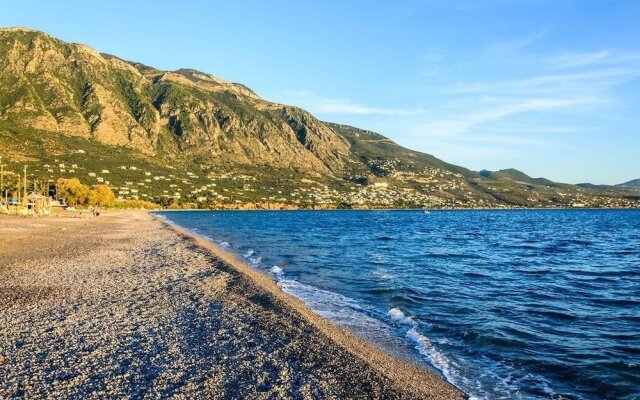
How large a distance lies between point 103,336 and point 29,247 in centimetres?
2768

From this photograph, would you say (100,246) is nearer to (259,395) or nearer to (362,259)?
(362,259)

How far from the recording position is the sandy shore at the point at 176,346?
10.9 meters

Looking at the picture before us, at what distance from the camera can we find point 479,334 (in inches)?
706

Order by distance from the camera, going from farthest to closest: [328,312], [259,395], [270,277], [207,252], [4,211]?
[4,211], [207,252], [270,277], [328,312], [259,395]

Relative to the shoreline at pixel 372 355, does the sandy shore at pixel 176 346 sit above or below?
above

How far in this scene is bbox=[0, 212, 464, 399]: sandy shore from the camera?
10883 millimetres

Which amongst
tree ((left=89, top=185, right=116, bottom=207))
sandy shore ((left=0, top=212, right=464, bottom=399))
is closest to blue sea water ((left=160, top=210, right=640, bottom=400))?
sandy shore ((left=0, top=212, right=464, bottom=399))

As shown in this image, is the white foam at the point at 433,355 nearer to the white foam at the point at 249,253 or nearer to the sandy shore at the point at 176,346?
the sandy shore at the point at 176,346

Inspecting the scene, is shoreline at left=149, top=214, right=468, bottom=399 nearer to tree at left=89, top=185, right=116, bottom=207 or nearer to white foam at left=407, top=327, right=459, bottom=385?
white foam at left=407, top=327, right=459, bottom=385

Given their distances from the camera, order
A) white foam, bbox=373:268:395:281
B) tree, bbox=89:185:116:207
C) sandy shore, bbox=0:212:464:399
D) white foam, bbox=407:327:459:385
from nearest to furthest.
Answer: sandy shore, bbox=0:212:464:399 → white foam, bbox=407:327:459:385 → white foam, bbox=373:268:395:281 → tree, bbox=89:185:116:207

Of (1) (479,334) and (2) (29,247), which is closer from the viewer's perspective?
(1) (479,334)

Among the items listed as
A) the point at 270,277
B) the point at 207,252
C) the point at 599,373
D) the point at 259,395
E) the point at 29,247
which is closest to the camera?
the point at 259,395

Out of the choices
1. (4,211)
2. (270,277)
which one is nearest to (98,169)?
(4,211)

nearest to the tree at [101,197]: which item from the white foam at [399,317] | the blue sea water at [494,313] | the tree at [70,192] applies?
the tree at [70,192]
